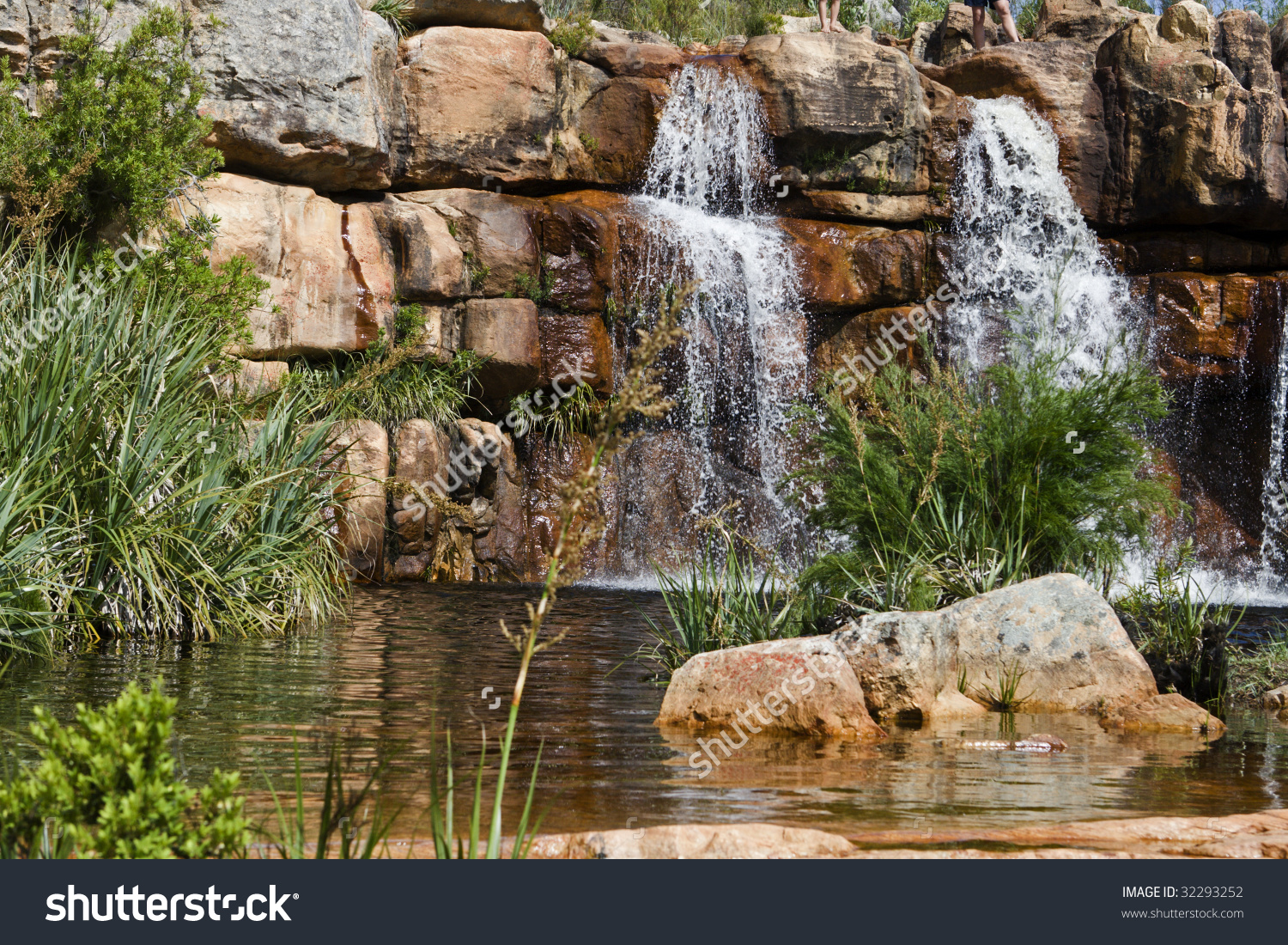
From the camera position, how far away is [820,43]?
54.3 feet

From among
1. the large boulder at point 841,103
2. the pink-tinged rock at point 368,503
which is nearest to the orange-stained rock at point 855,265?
the large boulder at point 841,103

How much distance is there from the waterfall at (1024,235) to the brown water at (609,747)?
35.6 feet

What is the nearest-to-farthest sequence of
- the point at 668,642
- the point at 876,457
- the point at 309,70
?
the point at 668,642, the point at 876,457, the point at 309,70

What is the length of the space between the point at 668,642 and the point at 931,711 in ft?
4.94

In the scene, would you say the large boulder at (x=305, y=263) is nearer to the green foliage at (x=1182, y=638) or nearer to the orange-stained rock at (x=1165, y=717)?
the green foliage at (x=1182, y=638)

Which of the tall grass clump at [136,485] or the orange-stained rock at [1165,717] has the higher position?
the tall grass clump at [136,485]

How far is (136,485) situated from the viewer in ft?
24.8

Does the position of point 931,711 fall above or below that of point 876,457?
below

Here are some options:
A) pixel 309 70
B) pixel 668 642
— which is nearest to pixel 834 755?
pixel 668 642

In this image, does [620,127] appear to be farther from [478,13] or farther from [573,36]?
[478,13]

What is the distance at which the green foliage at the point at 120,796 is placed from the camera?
2.26m

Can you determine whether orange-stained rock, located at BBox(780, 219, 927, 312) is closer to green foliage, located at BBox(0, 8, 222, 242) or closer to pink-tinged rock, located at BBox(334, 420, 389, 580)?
pink-tinged rock, located at BBox(334, 420, 389, 580)

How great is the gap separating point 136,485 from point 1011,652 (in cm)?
528

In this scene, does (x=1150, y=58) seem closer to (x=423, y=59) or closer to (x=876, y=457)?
(x=423, y=59)
